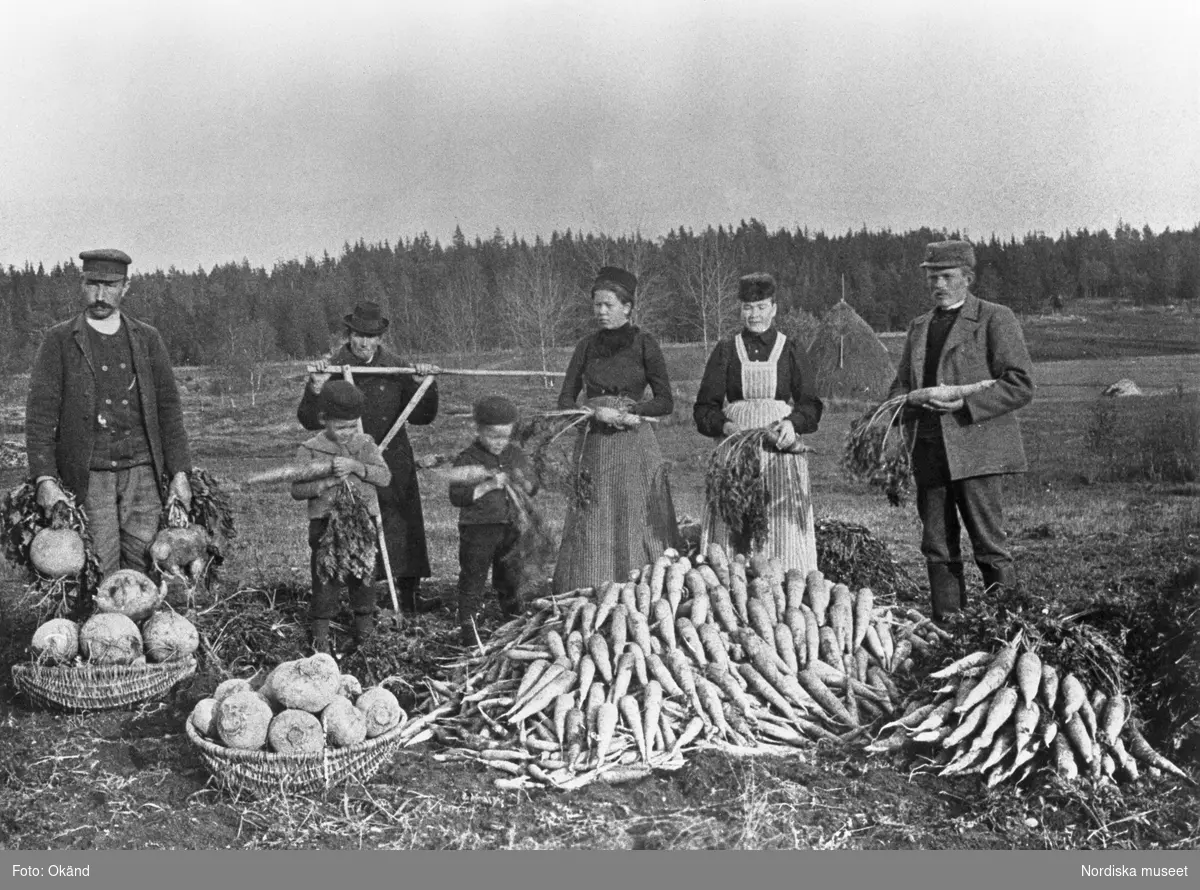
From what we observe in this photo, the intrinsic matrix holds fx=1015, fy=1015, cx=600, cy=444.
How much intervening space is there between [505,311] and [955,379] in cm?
1107

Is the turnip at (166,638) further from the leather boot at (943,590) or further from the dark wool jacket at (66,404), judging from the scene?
the leather boot at (943,590)

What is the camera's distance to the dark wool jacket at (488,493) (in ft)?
20.3

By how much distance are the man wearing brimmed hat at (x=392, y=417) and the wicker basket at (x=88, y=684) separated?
6.00 feet

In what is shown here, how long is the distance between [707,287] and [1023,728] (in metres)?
9.45

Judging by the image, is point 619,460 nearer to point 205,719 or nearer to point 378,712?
point 378,712

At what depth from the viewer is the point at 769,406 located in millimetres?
5754

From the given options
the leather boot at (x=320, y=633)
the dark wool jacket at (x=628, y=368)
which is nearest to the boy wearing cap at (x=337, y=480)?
the leather boot at (x=320, y=633)

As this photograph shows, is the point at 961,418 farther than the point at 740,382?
No

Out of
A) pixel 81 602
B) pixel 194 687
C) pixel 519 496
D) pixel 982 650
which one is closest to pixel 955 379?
pixel 982 650

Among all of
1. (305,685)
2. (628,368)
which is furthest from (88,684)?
(628,368)

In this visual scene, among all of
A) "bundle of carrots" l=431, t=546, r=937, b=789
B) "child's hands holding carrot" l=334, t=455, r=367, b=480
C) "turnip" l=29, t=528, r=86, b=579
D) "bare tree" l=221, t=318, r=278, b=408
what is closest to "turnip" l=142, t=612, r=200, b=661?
"turnip" l=29, t=528, r=86, b=579

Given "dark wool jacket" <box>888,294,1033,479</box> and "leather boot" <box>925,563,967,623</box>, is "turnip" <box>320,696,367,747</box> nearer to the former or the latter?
"leather boot" <box>925,563,967,623</box>

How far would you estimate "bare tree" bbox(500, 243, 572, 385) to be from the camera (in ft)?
48.1

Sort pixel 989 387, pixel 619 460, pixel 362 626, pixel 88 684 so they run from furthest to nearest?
pixel 619 460, pixel 362 626, pixel 989 387, pixel 88 684
